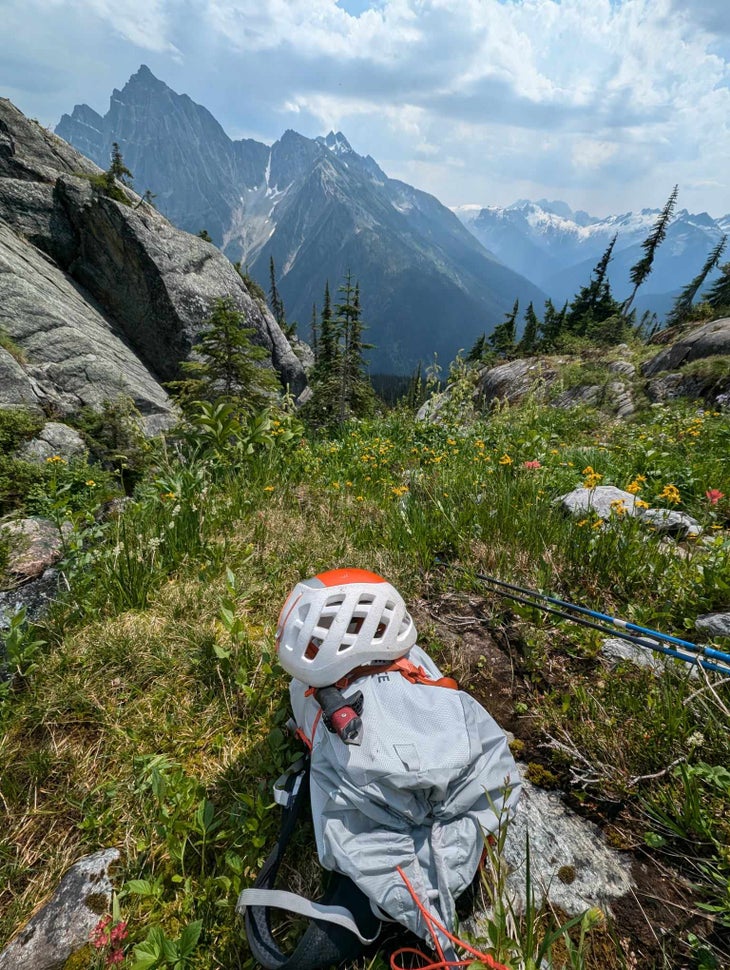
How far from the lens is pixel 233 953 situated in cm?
174

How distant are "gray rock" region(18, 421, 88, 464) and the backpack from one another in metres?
8.25

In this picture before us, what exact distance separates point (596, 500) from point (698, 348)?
15758 millimetres

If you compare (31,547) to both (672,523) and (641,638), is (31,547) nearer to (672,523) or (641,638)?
(641,638)

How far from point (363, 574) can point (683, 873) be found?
1891 mm

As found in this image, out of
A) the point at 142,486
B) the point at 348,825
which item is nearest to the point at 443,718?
the point at 348,825

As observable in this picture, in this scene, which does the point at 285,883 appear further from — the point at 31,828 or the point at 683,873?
the point at 683,873

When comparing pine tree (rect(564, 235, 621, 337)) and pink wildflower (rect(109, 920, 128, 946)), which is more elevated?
pine tree (rect(564, 235, 621, 337))

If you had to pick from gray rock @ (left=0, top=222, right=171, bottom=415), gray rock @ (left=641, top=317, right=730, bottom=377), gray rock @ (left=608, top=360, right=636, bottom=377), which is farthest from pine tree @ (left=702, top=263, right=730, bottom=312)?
gray rock @ (left=0, top=222, right=171, bottom=415)

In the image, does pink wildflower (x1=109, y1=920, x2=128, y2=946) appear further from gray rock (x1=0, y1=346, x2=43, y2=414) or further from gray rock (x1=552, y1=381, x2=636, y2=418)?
gray rock (x1=552, y1=381, x2=636, y2=418)

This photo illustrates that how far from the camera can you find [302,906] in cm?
163

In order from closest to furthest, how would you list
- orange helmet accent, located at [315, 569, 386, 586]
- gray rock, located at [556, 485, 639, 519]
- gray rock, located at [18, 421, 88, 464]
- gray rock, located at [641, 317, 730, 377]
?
orange helmet accent, located at [315, 569, 386, 586]
gray rock, located at [556, 485, 639, 519]
gray rock, located at [18, 421, 88, 464]
gray rock, located at [641, 317, 730, 377]

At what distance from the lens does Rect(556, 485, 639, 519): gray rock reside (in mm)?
3949

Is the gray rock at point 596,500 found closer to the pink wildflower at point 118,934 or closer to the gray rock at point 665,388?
the pink wildflower at point 118,934

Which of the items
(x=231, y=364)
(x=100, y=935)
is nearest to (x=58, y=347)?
(x=231, y=364)
